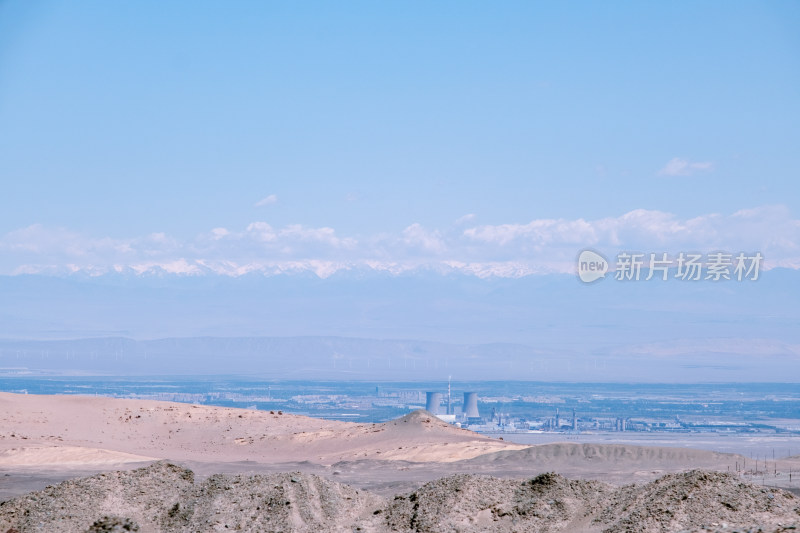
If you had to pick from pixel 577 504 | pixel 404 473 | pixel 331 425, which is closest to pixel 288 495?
pixel 577 504

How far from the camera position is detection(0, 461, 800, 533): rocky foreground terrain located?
17.2m

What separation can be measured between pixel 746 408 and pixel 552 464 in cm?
11509

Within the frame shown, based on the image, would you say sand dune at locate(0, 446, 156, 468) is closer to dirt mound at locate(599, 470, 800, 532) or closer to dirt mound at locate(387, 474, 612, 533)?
dirt mound at locate(387, 474, 612, 533)

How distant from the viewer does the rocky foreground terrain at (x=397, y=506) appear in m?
17.2

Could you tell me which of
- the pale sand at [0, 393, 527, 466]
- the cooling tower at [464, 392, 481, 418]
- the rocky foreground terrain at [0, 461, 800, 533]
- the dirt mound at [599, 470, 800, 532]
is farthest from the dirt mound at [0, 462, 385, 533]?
the cooling tower at [464, 392, 481, 418]

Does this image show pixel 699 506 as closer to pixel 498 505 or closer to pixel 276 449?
pixel 498 505

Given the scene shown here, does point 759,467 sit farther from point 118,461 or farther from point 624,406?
point 624,406

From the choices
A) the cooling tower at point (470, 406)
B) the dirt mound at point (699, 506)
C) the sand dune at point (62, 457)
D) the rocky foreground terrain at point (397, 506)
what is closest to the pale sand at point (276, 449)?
the sand dune at point (62, 457)

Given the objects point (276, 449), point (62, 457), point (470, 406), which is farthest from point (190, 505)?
point (470, 406)

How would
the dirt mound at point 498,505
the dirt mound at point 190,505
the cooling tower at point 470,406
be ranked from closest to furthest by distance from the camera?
the dirt mound at point 498,505 < the dirt mound at point 190,505 < the cooling tower at point 470,406

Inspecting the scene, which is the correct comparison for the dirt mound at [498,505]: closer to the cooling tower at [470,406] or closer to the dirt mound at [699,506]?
the dirt mound at [699,506]

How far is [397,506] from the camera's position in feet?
63.8

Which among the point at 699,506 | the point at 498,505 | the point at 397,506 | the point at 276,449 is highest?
the point at 699,506

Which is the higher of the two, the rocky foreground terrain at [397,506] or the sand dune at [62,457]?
the rocky foreground terrain at [397,506]
